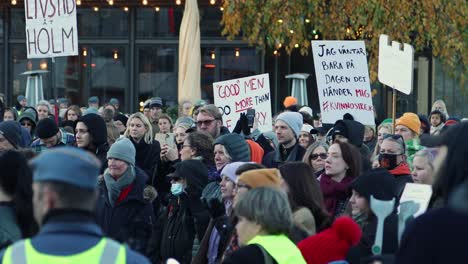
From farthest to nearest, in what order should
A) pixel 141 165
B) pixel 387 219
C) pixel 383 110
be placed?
pixel 383 110, pixel 141 165, pixel 387 219

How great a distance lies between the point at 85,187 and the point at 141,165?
25.5ft

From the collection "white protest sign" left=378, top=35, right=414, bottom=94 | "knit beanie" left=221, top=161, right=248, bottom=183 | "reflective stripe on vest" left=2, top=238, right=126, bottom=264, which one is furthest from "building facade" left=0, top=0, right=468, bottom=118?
"reflective stripe on vest" left=2, top=238, right=126, bottom=264

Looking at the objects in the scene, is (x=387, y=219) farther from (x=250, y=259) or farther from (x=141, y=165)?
(x=141, y=165)

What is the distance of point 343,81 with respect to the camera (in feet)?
42.6

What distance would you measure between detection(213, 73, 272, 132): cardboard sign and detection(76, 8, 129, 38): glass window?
14352 millimetres

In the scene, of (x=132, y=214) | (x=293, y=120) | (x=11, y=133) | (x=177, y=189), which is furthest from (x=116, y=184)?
(x=293, y=120)

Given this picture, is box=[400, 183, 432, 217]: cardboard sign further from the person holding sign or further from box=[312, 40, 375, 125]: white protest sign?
box=[312, 40, 375, 125]: white protest sign

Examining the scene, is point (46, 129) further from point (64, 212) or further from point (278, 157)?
point (64, 212)

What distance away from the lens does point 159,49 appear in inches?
1116

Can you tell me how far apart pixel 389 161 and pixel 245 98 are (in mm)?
5003

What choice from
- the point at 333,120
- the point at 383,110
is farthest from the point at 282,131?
the point at 383,110

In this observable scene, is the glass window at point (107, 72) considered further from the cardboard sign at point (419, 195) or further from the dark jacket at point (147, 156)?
the cardboard sign at point (419, 195)

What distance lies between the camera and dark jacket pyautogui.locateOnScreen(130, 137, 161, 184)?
38.0 ft

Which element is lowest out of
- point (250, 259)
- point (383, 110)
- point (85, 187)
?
point (383, 110)
